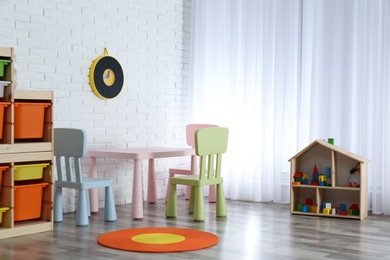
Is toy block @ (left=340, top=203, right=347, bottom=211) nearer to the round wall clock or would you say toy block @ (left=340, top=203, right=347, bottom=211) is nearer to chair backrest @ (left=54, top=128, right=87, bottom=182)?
chair backrest @ (left=54, top=128, right=87, bottom=182)

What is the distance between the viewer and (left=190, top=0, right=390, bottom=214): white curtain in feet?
19.7

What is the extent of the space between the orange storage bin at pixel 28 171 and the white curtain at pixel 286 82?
245cm

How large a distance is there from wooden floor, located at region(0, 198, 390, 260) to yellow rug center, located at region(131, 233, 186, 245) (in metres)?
0.30

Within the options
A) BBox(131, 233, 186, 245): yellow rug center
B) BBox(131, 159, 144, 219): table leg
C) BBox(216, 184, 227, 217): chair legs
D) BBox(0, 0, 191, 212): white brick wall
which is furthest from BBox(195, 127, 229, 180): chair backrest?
BBox(0, 0, 191, 212): white brick wall

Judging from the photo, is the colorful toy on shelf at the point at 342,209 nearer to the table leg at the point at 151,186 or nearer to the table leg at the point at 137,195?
the table leg at the point at 137,195

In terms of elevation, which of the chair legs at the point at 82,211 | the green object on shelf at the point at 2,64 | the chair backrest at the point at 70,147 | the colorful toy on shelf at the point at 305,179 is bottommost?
the chair legs at the point at 82,211

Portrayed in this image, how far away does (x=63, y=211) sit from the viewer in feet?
19.3

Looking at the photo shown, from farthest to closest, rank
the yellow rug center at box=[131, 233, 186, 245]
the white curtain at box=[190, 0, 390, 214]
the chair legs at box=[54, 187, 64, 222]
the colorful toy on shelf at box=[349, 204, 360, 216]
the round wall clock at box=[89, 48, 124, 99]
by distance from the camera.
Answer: the round wall clock at box=[89, 48, 124, 99] < the white curtain at box=[190, 0, 390, 214] < the colorful toy on shelf at box=[349, 204, 360, 216] < the chair legs at box=[54, 187, 64, 222] < the yellow rug center at box=[131, 233, 186, 245]

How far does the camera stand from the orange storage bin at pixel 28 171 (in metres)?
4.85

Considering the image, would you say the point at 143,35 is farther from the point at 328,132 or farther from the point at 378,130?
the point at 378,130

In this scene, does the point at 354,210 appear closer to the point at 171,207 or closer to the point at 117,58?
the point at 171,207

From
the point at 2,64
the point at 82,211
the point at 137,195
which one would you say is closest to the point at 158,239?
the point at 82,211

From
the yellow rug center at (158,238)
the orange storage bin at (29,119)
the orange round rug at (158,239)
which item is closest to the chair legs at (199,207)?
the orange round rug at (158,239)

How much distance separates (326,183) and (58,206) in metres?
2.29
